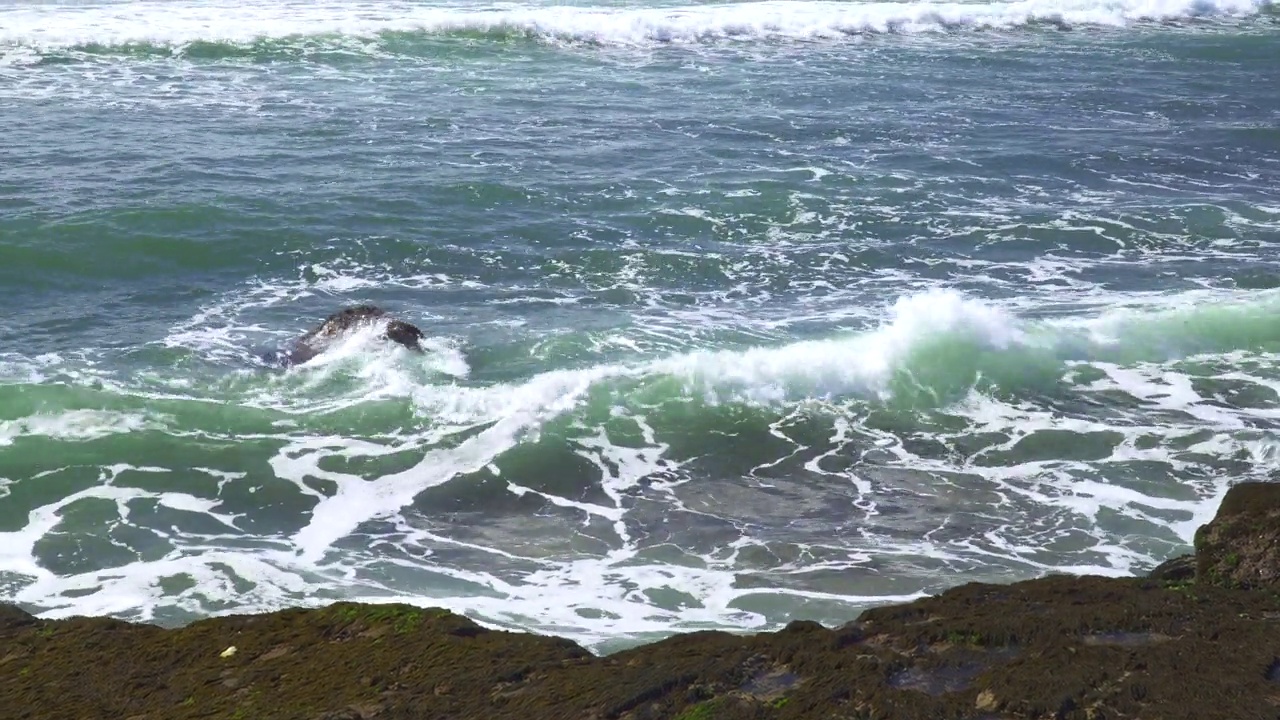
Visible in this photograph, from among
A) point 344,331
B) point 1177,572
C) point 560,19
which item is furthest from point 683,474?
point 560,19

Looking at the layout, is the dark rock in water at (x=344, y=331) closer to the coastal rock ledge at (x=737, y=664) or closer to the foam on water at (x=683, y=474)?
the foam on water at (x=683, y=474)

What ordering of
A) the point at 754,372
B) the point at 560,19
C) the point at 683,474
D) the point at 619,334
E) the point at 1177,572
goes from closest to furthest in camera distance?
the point at 1177,572, the point at 683,474, the point at 754,372, the point at 619,334, the point at 560,19

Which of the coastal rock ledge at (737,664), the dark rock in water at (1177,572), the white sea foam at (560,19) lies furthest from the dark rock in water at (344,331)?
the white sea foam at (560,19)

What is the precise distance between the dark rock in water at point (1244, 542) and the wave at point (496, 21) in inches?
1201

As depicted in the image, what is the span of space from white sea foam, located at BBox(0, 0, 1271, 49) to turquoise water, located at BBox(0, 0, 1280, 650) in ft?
13.4

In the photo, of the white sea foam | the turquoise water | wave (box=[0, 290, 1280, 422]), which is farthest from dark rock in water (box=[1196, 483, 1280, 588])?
the white sea foam

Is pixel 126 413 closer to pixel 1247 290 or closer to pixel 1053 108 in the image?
pixel 1247 290

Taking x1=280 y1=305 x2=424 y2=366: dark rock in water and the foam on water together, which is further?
x1=280 y1=305 x2=424 y2=366: dark rock in water

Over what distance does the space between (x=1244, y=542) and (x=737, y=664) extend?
3.09 metres

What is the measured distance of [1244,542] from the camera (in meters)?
7.76

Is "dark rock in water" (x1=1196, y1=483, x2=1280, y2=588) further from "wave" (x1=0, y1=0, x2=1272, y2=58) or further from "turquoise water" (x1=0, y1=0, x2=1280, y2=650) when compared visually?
"wave" (x1=0, y1=0, x2=1272, y2=58)

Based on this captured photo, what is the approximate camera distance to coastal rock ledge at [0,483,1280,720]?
245 inches

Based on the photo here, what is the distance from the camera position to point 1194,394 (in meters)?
15.0

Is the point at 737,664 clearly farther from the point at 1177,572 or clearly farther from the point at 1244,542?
the point at 1244,542
